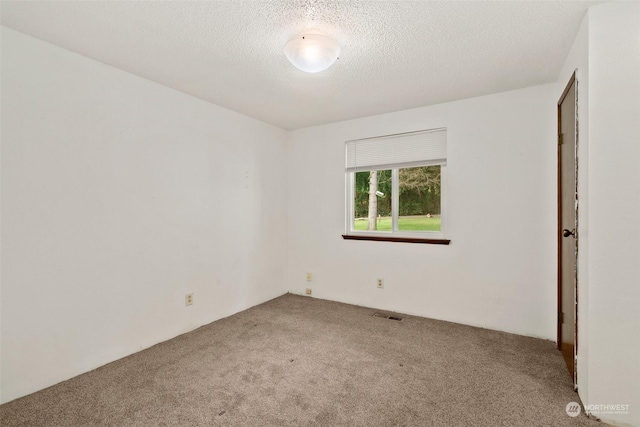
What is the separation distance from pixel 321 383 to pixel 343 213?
2149 mm

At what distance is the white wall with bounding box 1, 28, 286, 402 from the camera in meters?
1.93

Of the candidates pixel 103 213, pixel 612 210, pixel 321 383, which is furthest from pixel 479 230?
pixel 103 213

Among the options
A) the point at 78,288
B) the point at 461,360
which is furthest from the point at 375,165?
the point at 78,288

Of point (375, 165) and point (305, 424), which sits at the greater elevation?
point (375, 165)

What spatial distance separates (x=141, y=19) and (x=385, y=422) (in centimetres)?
269

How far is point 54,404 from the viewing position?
186cm

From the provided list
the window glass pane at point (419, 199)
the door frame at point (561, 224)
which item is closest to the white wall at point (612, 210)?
the door frame at point (561, 224)

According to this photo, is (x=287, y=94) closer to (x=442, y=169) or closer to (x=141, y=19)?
(x=141, y=19)

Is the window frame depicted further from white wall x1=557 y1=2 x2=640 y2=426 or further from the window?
white wall x1=557 y1=2 x2=640 y2=426

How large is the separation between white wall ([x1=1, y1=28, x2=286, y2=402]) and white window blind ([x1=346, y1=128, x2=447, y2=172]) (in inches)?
55.9

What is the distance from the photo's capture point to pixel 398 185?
3580mm

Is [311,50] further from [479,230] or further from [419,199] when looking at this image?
[479,230]

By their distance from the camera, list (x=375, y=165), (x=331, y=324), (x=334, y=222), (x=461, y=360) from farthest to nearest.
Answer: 1. (x=334, y=222)
2. (x=375, y=165)
3. (x=331, y=324)
4. (x=461, y=360)

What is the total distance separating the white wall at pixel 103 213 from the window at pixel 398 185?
1442 mm
